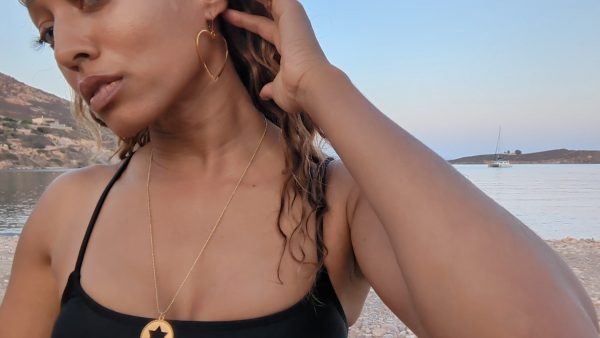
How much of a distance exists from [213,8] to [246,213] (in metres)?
0.68

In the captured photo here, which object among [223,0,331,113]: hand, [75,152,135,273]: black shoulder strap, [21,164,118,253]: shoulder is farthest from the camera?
[21,164,118,253]: shoulder

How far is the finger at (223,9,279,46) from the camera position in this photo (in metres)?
1.59

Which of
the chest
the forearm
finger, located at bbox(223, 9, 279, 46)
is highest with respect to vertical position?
finger, located at bbox(223, 9, 279, 46)

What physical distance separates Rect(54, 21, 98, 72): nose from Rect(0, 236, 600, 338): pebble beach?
3.21 m

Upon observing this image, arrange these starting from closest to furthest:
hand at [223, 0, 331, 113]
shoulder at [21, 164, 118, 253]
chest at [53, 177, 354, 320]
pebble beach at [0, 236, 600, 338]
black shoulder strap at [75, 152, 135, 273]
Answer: hand at [223, 0, 331, 113], chest at [53, 177, 354, 320], black shoulder strap at [75, 152, 135, 273], shoulder at [21, 164, 118, 253], pebble beach at [0, 236, 600, 338]

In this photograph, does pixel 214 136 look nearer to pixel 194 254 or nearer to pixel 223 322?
pixel 194 254

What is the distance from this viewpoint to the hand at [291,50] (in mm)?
1406

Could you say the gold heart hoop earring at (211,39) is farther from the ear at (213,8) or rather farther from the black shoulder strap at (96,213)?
the black shoulder strap at (96,213)

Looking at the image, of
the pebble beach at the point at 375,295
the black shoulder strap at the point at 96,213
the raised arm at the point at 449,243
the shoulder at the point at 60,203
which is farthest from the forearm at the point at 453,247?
the pebble beach at the point at 375,295

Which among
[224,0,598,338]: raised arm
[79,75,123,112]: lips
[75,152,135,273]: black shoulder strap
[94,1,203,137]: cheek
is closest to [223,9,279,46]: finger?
[94,1,203,137]: cheek

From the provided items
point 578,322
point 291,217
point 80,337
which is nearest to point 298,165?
point 291,217

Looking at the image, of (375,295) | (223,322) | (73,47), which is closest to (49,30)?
(73,47)

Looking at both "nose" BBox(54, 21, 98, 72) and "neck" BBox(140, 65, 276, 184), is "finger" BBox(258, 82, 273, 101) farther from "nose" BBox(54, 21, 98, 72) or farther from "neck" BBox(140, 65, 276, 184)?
"nose" BBox(54, 21, 98, 72)

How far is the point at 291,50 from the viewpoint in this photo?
1.43 metres
